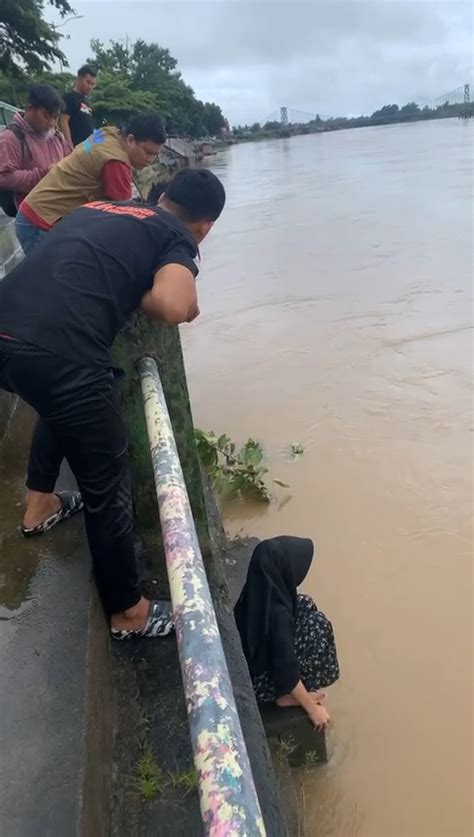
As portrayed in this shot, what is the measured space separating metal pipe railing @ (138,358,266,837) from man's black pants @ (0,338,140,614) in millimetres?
562

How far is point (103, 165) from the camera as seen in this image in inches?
110

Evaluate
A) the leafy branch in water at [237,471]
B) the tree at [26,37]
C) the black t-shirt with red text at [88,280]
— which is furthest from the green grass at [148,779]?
the tree at [26,37]

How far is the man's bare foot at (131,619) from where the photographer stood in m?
1.84

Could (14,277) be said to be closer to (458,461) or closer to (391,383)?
(458,461)

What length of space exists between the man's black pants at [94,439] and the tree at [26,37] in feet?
50.3

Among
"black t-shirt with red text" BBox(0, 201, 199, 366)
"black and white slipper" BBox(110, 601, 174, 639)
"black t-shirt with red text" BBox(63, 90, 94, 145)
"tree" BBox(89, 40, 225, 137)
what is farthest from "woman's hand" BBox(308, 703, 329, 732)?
"tree" BBox(89, 40, 225, 137)

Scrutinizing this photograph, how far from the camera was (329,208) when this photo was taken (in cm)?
1603

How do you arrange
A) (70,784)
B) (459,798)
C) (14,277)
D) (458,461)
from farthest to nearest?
(458,461)
(459,798)
(14,277)
(70,784)

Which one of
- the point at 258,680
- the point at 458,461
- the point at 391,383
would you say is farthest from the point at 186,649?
the point at 391,383

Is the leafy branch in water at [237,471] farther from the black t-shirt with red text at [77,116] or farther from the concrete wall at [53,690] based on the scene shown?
the black t-shirt with red text at [77,116]

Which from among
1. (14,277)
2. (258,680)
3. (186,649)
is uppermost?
(14,277)

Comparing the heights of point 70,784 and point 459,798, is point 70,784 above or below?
above

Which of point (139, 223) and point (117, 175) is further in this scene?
point (117, 175)

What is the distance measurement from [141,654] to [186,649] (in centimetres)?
110
